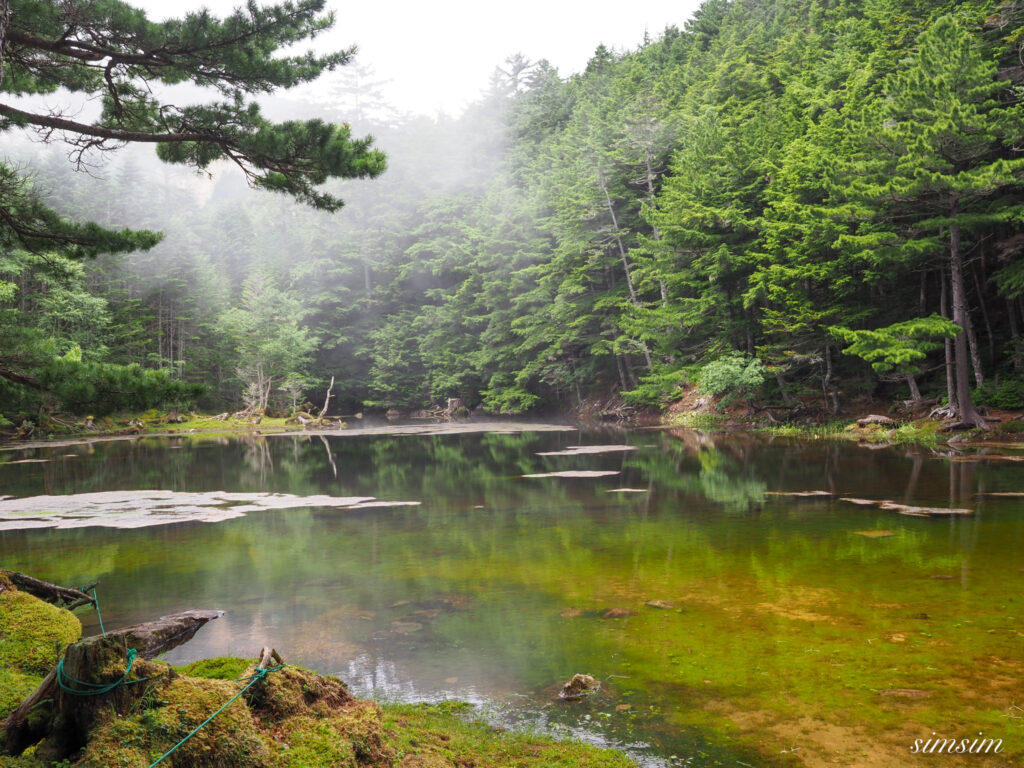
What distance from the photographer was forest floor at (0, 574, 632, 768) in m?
2.37

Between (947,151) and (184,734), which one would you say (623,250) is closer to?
(947,151)

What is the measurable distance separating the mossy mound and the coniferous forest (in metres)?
1.52

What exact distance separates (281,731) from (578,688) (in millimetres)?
2029

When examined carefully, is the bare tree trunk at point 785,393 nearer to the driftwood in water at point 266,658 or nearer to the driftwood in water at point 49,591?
the driftwood in water at point 49,591

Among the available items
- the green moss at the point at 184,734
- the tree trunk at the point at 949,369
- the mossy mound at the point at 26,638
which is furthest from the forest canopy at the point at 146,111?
the tree trunk at the point at 949,369

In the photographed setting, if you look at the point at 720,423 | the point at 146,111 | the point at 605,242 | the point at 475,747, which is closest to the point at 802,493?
the point at 475,747

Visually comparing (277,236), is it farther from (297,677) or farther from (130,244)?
(297,677)

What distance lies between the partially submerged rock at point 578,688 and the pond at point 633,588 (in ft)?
0.24

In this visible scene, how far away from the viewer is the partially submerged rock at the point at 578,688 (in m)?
4.06

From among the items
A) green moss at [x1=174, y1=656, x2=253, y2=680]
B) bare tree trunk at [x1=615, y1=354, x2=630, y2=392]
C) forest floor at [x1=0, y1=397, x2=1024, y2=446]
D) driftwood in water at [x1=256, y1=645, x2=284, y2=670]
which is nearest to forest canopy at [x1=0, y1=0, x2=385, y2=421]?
green moss at [x1=174, y1=656, x2=253, y2=680]

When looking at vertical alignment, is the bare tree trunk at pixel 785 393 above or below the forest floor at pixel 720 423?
above

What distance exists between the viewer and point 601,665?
451cm

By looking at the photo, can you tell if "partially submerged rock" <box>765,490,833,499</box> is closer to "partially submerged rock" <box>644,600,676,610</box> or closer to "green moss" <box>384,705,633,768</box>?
"partially submerged rock" <box>644,600,676,610</box>

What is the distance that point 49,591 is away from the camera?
5.47 m
